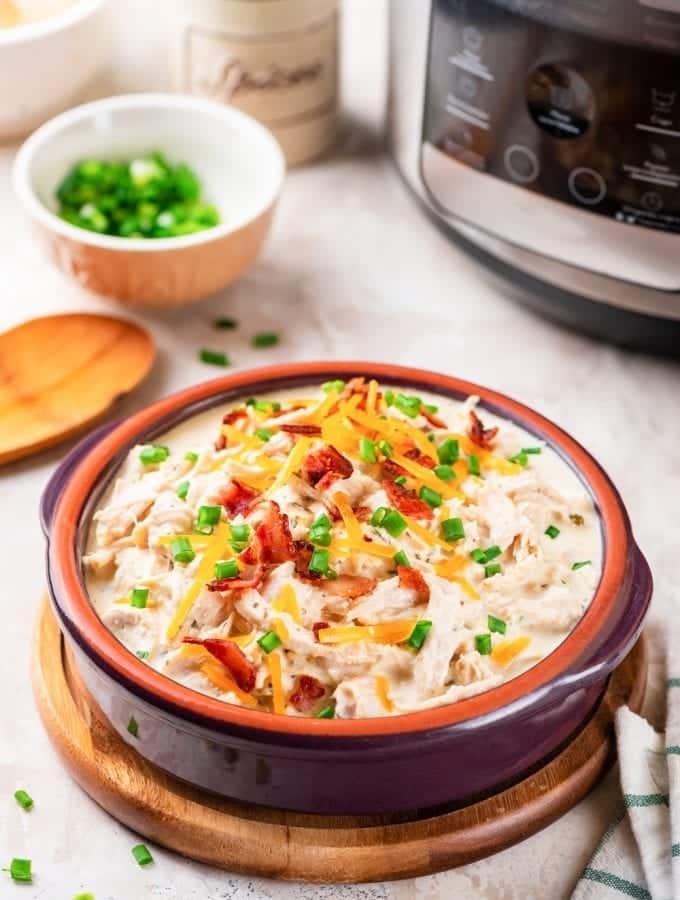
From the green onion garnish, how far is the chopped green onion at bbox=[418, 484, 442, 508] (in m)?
0.24

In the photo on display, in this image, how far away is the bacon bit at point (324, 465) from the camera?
4.33 feet

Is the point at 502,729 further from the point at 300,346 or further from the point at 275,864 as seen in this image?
the point at 300,346

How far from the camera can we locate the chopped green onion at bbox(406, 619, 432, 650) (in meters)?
1.19

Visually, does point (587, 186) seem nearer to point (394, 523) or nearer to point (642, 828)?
point (394, 523)

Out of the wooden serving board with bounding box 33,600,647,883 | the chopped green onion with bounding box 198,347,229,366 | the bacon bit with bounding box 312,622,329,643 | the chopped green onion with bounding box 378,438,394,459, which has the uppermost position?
the chopped green onion with bounding box 378,438,394,459

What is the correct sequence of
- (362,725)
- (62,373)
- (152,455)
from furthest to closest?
(62,373), (152,455), (362,725)

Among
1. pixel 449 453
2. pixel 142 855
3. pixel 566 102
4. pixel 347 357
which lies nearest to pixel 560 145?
pixel 566 102

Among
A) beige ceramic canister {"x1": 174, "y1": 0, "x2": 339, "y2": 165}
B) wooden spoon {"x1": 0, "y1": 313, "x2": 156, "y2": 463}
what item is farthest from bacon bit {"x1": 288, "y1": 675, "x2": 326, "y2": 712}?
beige ceramic canister {"x1": 174, "y1": 0, "x2": 339, "y2": 165}

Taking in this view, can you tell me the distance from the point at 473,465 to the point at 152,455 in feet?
1.15

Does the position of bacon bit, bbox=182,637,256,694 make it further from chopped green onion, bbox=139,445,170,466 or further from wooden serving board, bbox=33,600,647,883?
chopped green onion, bbox=139,445,170,466

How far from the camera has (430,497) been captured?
4.37 ft

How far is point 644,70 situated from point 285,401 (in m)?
0.60

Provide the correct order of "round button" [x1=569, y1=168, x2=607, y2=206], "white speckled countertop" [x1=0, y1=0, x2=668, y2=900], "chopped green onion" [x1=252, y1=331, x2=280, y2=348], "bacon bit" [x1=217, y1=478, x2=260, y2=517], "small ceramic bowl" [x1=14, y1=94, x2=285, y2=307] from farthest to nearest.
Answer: "chopped green onion" [x1=252, y1=331, x2=280, y2=348] < "small ceramic bowl" [x1=14, y1=94, x2=285, y2=307] < "round button" [x1=569, y1=168, x2=607, y2=206] < "bacon bit" [x1=217, y1=478, x2=260, y2=517] < "white speckled countertop" [x1=0, y1=0, x2=668, y2=900]

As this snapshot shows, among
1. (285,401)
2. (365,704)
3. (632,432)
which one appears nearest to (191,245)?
(285,401)
